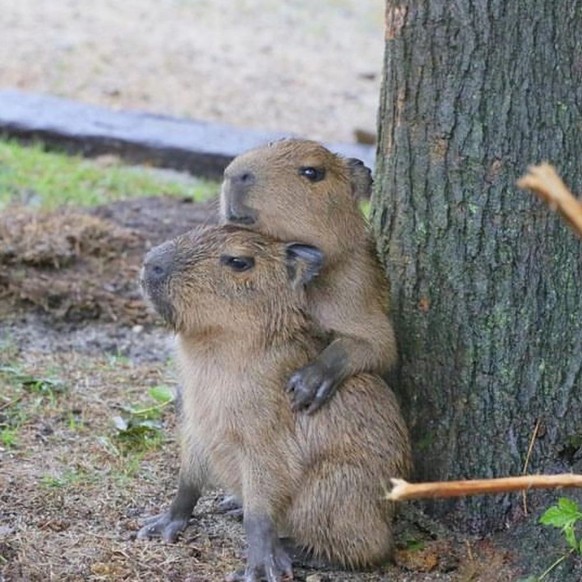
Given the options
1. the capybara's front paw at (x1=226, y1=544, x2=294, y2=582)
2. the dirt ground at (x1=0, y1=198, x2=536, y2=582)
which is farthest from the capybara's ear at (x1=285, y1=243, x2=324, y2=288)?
the dirt ground at (x1=0, y1=198, x2=536, y2=582)

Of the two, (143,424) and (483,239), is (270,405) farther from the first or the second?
(143,424)

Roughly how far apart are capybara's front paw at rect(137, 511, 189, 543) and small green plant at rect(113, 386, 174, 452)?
27.9 inches

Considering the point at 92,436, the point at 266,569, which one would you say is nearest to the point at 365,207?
the point at 92,436

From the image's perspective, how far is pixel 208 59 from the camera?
45.6ft

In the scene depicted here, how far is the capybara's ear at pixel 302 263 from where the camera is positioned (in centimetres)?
436

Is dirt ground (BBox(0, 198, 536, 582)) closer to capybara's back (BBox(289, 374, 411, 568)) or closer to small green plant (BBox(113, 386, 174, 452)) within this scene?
small green plant (BBox(113, 386, 174, 452))

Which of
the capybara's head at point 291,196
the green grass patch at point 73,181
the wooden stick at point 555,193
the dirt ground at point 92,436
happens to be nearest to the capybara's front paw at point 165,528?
the dirt ground at point 92,436

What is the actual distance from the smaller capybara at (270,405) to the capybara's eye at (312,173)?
0.30 m

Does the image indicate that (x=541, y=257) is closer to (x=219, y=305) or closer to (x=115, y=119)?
(x=219, y=305)

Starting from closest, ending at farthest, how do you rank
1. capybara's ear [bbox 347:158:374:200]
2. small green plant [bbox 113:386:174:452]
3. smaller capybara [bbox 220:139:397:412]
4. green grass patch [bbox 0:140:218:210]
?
smaller capybara [bbox 220:139:397:412] < capybara's ear [bbox 347:158:374:200] < small green plant [bbox 113:386:174:452] < green grass patch [bbox 0:140:218:210]

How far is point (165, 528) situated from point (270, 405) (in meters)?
0.68

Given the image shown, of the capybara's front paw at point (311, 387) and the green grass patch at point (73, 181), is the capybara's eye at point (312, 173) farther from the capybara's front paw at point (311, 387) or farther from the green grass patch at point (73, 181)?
the green grass patch at point (73, 181)

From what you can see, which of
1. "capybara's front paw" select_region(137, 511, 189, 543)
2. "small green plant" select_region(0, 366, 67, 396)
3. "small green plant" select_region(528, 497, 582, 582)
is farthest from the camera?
"small green plant" select_region(0, 366, 67, 396)

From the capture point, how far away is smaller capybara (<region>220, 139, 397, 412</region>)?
450cm
